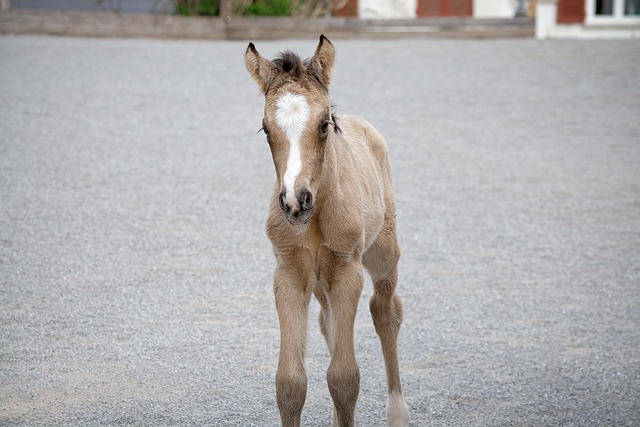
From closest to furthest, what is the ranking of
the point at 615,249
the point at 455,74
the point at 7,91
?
the point at 615,249, the point at 7,91, the point at 455,74

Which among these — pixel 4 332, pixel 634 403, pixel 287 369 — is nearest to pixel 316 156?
pixel 287 369

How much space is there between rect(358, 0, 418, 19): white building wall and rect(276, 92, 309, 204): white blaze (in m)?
17.2

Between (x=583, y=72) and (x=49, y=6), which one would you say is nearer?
(x=583, y=72)

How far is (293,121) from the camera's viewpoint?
3.90 meters

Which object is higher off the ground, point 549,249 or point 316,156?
point 316,156

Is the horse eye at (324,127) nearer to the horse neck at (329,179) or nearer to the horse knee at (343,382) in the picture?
the horse neck at (329,179)

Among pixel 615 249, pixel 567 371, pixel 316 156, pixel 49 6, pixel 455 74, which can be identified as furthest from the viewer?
pixel 49 6

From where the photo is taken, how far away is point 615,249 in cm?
842

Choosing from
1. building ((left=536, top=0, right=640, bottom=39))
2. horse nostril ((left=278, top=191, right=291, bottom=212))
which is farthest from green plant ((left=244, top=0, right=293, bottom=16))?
horse nostril ((left=278, top=191, right=291, bottom=212))

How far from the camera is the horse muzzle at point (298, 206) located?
3.74 metres

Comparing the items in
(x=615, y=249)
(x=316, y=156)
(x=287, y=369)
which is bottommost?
(x=615, y=249)

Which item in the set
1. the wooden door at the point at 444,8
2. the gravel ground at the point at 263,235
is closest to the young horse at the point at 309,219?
the gravel ground at the point at 263,235

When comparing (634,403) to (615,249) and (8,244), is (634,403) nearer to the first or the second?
(615,249)

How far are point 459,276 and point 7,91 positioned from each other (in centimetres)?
793
